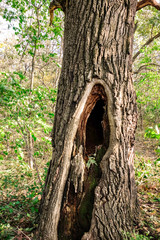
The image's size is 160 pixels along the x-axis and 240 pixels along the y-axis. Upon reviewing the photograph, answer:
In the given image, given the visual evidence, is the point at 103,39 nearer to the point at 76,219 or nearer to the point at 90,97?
the point at 90,97

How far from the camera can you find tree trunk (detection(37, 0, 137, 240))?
1.64 m

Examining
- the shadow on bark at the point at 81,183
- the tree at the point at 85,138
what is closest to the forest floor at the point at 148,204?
the tree at the point at 85,138

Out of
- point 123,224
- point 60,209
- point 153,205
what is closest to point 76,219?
point 60,209

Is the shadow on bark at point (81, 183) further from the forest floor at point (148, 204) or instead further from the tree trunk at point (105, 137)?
the forest floor at point (148, 204)

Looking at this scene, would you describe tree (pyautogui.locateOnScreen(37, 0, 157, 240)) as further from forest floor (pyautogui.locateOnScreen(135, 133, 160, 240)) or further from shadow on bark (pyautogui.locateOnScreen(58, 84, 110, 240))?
forest floor (pyautogui.locateOnScreen(135, 133, 160, 240))

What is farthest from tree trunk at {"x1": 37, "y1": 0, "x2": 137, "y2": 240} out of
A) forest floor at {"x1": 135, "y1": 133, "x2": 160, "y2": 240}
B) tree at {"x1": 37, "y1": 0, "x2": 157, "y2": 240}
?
forest floor at {"x1": 135, "y1": 133, "x2": 160, "y2": 240}

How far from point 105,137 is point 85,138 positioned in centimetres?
24

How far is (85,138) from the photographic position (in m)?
1.76

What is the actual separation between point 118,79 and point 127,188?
49.6 inches

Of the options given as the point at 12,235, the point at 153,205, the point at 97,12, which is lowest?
the point at 12,235

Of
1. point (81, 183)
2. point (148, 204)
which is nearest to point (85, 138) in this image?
point (81, 183)

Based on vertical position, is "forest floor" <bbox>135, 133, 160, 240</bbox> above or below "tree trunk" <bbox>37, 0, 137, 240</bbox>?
below

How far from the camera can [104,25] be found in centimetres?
174

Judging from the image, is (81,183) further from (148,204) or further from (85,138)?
(148,204)
